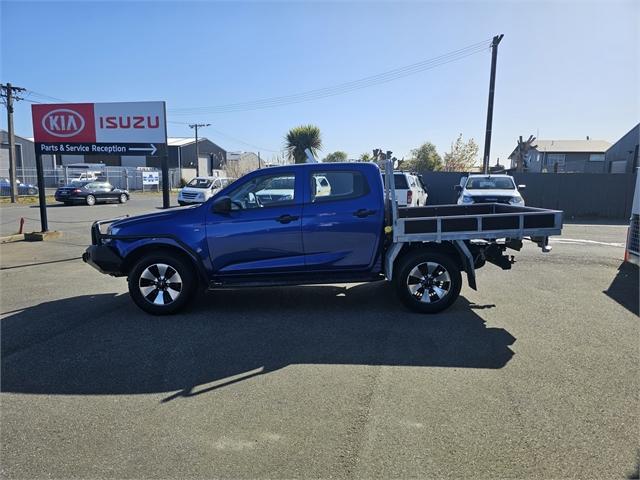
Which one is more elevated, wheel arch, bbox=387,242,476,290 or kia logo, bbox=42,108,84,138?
kia logo, bbox=42,108,84,138

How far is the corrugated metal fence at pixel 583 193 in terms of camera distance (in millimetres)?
21391

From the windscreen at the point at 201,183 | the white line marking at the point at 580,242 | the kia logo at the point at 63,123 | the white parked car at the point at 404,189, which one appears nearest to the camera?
the kia logo at the point at 63,123

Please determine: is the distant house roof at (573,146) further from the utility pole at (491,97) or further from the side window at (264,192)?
the side window at (264,192)

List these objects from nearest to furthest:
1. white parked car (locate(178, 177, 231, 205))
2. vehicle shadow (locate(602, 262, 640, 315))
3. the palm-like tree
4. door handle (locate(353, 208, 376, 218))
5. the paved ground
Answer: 1. the paved ground
2. door handle (locate(353, 208, 376, 218))
3. vehicle shadow (locate(602, 262, 640, 315))
4. white parked car (locate(178, 177, 231, 205))
5. the palm-like tree

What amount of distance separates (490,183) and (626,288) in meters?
9.49

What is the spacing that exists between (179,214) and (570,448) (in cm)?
491

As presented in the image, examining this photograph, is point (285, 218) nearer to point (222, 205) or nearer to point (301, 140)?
point (222, 205)

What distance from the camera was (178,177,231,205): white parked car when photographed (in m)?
25.2

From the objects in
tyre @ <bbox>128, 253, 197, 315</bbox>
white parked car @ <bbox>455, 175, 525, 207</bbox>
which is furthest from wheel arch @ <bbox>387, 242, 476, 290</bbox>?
white parked car @ <bbox>455, 175, 525, 207</bbox>

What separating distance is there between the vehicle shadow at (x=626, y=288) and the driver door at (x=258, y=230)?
4.65 meters

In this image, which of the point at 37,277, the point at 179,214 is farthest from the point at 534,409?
the point at 37,277

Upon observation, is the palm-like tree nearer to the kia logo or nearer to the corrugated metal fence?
the corrugated metal fence

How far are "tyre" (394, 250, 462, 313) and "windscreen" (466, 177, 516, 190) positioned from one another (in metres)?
11.2

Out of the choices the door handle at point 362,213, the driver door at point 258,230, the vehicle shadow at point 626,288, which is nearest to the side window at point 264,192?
the driver door at point 258,230
